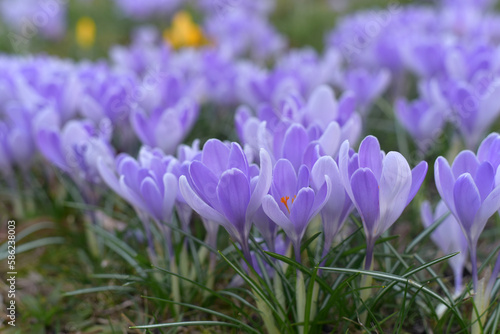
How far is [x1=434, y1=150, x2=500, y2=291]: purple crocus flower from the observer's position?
1219 mm

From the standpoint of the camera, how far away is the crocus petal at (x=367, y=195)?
46.8 inches

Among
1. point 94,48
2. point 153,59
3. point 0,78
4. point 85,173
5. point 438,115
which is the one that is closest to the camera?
point 85,173

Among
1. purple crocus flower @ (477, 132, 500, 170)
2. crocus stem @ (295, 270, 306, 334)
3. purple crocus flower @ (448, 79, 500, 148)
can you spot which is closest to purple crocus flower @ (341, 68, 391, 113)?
purple crocus flower @ (448, 79, 500, 148)

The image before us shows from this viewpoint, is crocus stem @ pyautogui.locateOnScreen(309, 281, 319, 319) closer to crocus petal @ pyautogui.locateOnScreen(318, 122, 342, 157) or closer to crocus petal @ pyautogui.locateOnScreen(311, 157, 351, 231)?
crocus petal @ pyautogui.locateOnScreen(311, 157, 351, 231)

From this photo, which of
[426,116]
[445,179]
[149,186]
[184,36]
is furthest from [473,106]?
[184,36]

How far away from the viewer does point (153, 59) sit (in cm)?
339

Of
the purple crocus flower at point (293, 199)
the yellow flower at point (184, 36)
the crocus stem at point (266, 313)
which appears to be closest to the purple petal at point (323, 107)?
the purple crocus flower at point (293, 199)

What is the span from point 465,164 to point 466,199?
0.11m

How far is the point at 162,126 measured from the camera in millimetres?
1944

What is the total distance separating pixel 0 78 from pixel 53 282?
1217 millimetres

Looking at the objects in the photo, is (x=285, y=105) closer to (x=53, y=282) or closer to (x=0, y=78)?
(x=53, y=282)

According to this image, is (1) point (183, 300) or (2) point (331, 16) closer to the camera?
(1) point (183, 300)

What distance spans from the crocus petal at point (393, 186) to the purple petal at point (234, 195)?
1.03 feet

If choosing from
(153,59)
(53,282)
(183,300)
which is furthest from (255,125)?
(153,59)
